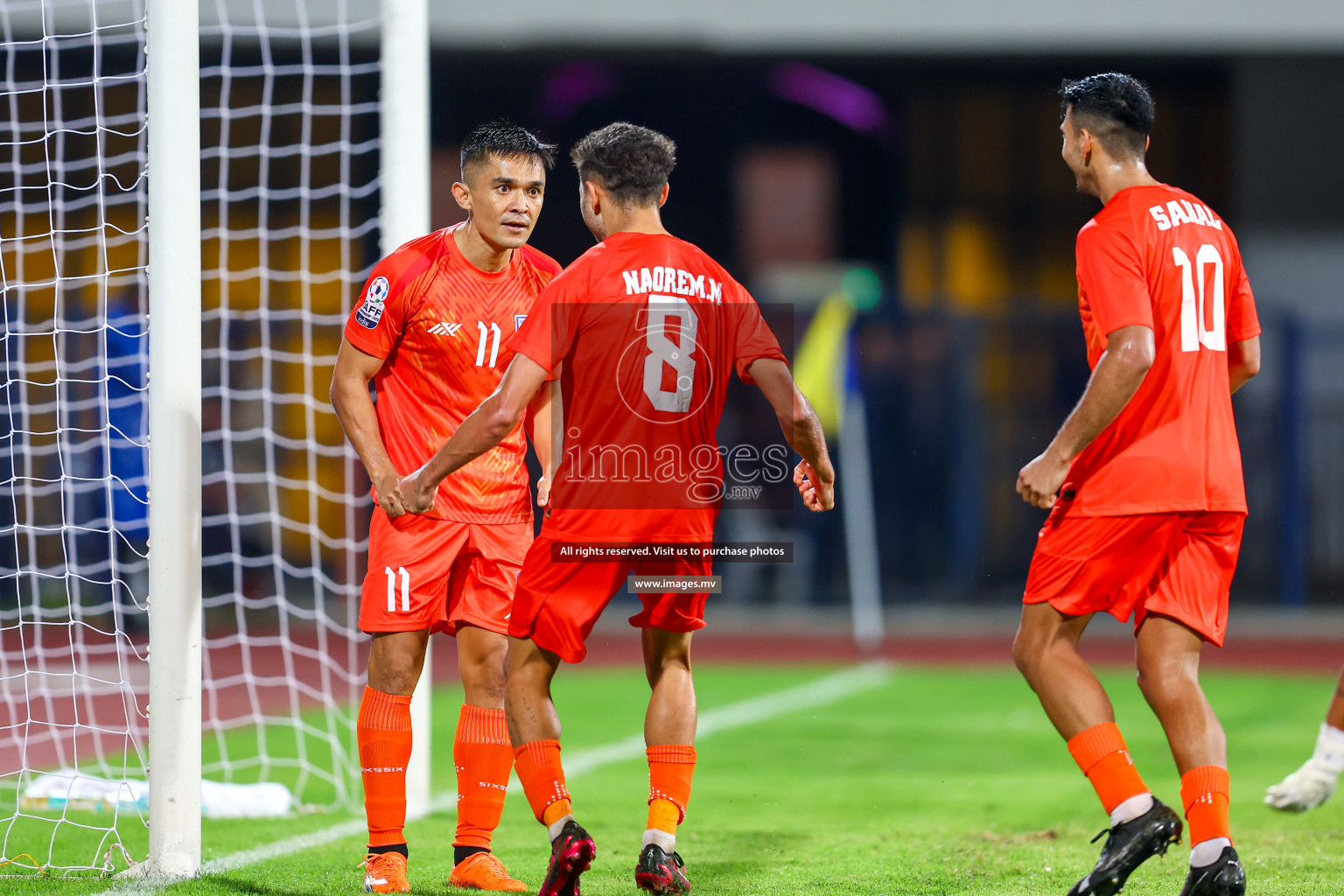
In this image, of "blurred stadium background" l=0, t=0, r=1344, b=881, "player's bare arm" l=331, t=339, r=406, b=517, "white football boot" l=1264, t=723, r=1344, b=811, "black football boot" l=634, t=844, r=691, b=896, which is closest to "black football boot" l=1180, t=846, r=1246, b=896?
"black football boot" l=634, t=844, r=691, b=896

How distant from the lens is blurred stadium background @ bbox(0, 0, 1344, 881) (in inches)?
550

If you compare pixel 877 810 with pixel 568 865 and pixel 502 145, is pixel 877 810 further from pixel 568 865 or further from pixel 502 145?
pixel 502 145

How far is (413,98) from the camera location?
5.71 metres

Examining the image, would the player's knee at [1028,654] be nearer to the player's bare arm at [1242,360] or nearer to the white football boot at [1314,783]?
the player's bare arm at [1242,360]

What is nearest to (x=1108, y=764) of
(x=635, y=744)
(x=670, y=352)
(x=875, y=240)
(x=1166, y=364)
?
(x=1166, y=364)

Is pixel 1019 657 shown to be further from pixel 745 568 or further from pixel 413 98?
pixel 745 568

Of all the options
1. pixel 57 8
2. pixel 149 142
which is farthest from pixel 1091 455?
pixel 57 8

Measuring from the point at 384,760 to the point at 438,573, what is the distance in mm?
594

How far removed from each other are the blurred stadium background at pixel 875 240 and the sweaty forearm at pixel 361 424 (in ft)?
27.0

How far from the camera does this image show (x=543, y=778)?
3932 mm

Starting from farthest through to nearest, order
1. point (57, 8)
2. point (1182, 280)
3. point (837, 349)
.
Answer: point (837, 349), point (57, 8), point (1182, 280)

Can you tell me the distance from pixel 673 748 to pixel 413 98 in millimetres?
2966

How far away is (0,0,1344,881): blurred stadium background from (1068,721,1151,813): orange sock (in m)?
8.58

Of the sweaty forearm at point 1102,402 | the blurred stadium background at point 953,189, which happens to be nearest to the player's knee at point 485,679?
the sweaty forearm at point 1102,402
